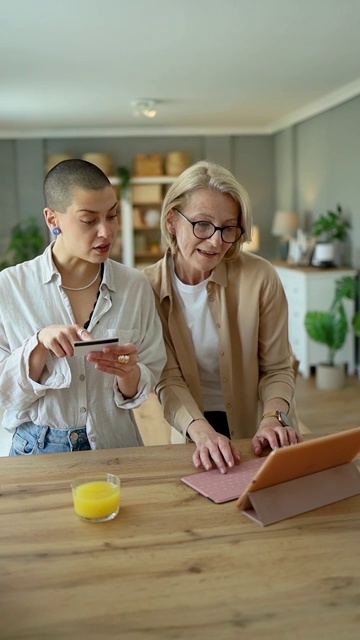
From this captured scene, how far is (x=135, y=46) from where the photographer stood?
4.13 m

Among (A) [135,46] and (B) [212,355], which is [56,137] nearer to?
(A) [135,46]

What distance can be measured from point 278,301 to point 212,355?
0.84 ft

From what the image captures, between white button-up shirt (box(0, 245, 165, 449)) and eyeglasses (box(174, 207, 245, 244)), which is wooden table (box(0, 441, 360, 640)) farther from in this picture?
eyeglasses (box(174, 207, 245, 244))

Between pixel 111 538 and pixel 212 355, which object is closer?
pixel 111 538

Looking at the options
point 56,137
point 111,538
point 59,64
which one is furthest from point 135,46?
point 56,137

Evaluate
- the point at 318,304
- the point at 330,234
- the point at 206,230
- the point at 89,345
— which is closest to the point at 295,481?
the point at 89,345

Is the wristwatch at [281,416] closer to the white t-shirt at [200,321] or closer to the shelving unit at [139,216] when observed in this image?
the white t-shirt at [200,321]

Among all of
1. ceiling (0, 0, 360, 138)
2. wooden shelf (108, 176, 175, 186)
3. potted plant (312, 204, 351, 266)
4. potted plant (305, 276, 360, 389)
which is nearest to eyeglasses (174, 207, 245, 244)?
ceiling (0, 0, 360, 138)

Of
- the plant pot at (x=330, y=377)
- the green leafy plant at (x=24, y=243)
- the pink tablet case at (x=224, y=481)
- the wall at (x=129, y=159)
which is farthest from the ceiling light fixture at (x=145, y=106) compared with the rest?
the pink tablet case at (x=224, y=481)

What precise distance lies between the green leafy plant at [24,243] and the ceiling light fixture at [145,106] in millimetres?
2142

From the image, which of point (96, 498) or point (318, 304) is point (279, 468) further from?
point (318, 304)

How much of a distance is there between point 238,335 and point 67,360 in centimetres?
56

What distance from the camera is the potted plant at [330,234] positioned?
5.90m

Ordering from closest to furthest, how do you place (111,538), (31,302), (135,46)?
(111,538) < (31,302) < (135,46)
